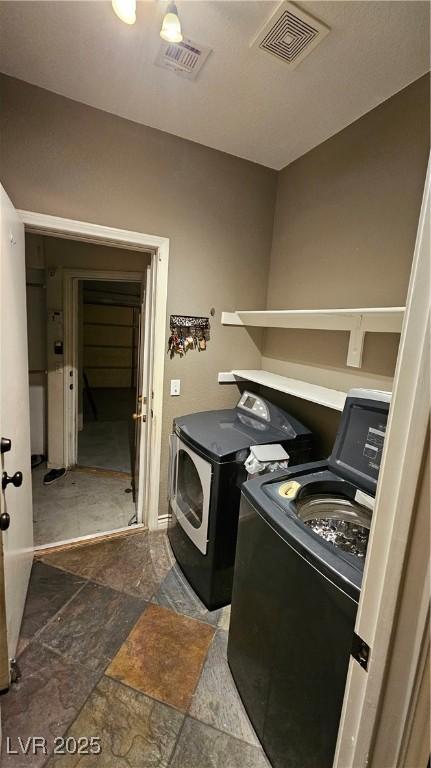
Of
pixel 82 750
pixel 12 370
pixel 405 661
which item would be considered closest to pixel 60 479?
pixel 12 370

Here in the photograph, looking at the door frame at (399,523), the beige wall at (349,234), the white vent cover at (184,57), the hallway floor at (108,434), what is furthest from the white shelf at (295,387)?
the hallway floor at (108,434)

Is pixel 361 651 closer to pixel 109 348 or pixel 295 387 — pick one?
pixel 295 387

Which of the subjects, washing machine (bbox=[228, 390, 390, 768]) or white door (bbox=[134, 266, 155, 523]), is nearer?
washing machine (bbox=[228, 390, 390, 768])

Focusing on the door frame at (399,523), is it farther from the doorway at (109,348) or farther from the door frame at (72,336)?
the doorway at (109,348)

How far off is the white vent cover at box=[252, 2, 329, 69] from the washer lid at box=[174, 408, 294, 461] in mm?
1777

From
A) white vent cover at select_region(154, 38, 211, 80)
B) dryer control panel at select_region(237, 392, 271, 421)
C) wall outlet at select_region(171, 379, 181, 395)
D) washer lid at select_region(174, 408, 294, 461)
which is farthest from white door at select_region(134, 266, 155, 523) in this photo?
white vent cover at select_region(154, 38, 211, 80)

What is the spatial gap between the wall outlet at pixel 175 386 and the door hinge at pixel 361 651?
1.84 meters

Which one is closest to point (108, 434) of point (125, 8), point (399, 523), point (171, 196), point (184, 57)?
point (171, 196)

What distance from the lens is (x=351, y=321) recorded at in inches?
69.5

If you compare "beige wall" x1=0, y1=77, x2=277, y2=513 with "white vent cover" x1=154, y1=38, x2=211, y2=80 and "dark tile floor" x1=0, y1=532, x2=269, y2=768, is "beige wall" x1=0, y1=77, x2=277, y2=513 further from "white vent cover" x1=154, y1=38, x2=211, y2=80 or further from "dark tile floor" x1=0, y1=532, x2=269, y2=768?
"dark tile floor" x1=0, y1=532, x2=269, y2=768

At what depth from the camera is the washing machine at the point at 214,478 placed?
167 cm

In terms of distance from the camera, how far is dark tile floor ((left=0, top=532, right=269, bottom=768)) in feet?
3.94

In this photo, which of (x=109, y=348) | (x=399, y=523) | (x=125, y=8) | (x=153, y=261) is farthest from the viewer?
(x=109, y=348)

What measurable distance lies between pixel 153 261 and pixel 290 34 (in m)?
1.28
